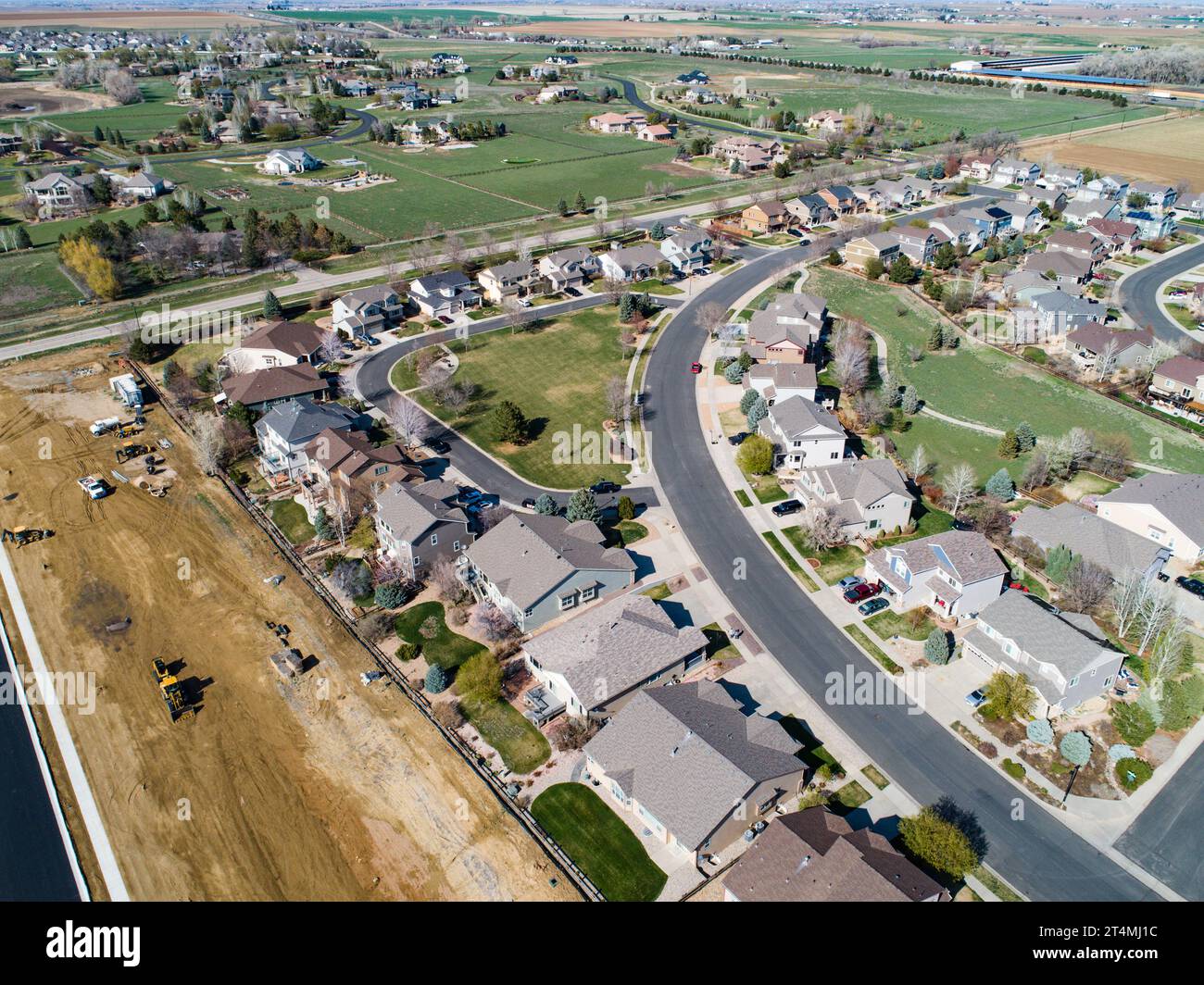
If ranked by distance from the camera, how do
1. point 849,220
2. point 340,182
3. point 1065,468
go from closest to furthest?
point 1065,468
point 849,220
point 340,182

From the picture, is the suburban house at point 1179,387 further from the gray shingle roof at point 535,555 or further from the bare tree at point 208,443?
the bare tree at point 208,443

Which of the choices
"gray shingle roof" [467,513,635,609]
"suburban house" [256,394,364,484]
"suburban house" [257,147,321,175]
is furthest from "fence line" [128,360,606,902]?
"suburban house" [257,147,321,175]

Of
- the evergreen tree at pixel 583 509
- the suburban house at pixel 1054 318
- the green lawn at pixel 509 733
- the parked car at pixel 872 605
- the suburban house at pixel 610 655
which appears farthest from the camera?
the suburban house at pixel 1054 318

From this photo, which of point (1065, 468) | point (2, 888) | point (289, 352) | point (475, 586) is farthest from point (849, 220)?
point (2, 888)

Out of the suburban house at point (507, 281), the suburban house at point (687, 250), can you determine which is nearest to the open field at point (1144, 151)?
the suburban house at point (687, 250)

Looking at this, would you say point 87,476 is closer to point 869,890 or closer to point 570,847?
point 570,847

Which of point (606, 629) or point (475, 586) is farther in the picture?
point (475, 586)

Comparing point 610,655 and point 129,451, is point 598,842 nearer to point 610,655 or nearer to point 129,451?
point 610,655
